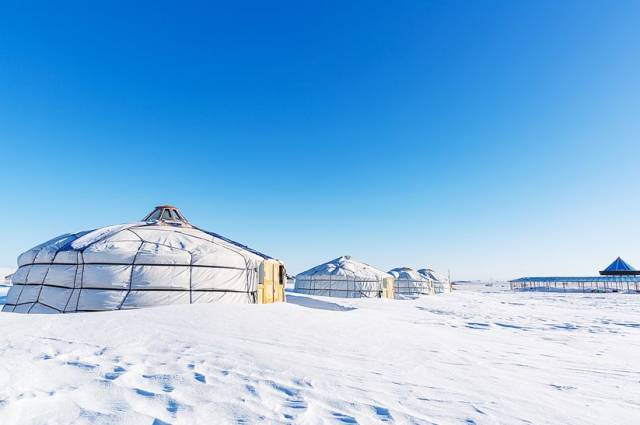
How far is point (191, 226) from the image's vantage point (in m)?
11.8

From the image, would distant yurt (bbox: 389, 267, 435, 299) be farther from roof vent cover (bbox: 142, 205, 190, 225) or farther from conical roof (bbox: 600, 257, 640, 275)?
conical roof (bbox: 600, 257, 640, 275)

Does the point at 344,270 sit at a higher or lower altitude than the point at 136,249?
lower

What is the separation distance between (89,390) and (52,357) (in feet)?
4.18

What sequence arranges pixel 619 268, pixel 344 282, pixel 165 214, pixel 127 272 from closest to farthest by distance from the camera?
1. pixel 127 272
2. pixel 165 214
3. pixel 344 282
4. pixel 619 268

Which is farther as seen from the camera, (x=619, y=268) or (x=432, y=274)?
(x=619, y=268)

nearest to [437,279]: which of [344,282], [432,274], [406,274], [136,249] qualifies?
[432,274]

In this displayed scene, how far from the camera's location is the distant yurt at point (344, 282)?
2114 centimetres

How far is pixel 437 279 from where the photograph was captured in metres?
36.5

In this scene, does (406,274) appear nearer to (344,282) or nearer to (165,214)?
(344,282)

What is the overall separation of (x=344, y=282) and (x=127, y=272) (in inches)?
571

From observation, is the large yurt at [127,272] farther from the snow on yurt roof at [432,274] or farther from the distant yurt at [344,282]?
the snow on yurt roof at [432,274]

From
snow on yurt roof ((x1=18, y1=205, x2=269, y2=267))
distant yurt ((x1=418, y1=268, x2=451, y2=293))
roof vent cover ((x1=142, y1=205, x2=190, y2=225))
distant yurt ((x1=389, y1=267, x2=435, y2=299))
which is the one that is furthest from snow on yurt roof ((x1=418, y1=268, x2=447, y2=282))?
snow on yurt roof ((x1=18, y1=205, x2=269, y2=267))

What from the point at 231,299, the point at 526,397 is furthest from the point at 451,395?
the point at 231,299

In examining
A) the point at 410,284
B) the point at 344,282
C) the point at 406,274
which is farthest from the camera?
the point at 406,274
